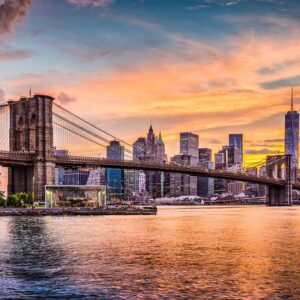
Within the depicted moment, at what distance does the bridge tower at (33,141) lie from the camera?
109 metres

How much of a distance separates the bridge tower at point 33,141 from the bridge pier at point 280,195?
3567 inches

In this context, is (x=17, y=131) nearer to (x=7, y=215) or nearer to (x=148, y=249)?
(x=7, y=215)

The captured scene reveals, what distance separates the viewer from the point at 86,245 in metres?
44.1

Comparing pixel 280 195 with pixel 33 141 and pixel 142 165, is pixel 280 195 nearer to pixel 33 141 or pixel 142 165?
pixel 142 165

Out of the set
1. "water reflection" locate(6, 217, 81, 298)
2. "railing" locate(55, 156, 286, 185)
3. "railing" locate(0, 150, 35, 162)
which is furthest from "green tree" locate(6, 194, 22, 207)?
"water reflection" locate(6, 217, 81, 298)

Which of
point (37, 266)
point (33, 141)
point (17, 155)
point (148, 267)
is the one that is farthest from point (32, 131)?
point (148, 267)

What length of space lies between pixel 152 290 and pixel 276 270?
8831 mm

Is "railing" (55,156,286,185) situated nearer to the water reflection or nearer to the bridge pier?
the bridge pier

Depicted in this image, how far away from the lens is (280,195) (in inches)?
7490

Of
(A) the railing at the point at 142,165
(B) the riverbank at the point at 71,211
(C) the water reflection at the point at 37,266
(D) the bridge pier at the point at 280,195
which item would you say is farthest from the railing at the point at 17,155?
(D) the bridge pier at the point at 280,195

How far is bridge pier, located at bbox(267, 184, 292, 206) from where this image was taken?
183500 mm

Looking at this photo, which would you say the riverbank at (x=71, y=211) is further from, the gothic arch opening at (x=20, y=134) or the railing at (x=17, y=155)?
the gothic arch opening at (x=20, y=134)

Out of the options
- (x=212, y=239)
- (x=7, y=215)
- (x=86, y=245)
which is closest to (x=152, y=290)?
(x=86, y=245)

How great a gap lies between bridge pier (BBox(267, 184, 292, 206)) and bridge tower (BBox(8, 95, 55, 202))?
90.6 meters
